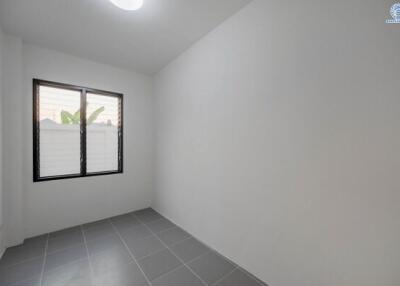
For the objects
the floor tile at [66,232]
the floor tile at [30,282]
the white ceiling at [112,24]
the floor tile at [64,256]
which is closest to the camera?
the floor tile at [30,282]

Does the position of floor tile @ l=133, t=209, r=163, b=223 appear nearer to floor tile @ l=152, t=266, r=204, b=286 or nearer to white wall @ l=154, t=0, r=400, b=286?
white wall @ l=154, t=0, r=400, b=286

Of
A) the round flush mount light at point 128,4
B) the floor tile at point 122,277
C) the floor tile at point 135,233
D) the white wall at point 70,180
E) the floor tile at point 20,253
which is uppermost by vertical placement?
the round flush mount light at point 128,4

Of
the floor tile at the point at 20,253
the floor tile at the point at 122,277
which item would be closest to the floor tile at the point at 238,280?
the floor tile at the point at 122,277

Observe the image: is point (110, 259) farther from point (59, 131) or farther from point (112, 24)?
point (112, 24)

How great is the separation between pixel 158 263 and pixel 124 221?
1304 millimetres

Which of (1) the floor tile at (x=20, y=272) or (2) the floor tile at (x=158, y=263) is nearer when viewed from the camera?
(1) the floor tile at (x=20, y=272)

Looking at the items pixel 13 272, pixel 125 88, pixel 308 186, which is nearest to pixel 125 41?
pixel 125 88

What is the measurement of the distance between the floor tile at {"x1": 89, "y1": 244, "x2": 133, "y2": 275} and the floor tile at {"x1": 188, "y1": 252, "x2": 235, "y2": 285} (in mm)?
772

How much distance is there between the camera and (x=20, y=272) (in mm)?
1639

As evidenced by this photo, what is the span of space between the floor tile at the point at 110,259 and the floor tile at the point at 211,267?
772 millimetres

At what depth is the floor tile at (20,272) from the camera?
1546mm

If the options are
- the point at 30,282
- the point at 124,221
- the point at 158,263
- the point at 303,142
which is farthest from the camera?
the point at 124,221

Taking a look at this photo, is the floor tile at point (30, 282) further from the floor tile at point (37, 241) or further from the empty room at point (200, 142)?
the floor tile at point (37, 241)

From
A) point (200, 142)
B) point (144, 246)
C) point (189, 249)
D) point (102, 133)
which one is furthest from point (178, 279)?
point (102, 133)
